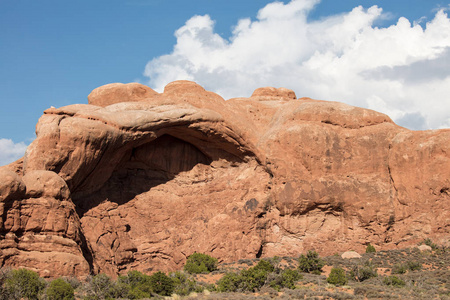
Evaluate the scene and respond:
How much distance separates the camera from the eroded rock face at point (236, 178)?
27.7m

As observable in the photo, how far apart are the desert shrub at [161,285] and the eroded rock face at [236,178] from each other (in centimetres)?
555

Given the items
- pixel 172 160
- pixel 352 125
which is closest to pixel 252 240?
pixel 172 160

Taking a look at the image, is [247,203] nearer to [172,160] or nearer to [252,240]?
[252,240]

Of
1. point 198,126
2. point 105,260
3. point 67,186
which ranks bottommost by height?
point 105,260

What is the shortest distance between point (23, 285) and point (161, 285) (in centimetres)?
499

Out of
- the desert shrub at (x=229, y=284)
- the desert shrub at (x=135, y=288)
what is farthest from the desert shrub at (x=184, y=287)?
the desert shrub at (x=135, y=288)

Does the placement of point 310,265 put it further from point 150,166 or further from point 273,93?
point 273,93

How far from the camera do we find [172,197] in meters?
30.3

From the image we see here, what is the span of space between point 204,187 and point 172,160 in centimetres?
228

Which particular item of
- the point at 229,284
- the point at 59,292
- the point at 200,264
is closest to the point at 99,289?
the point at 59,292

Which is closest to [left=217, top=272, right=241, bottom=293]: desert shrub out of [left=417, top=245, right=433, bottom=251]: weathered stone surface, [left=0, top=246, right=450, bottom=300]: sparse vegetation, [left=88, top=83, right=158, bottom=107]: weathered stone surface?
[left=0, top=246, right=450, bottom=300]: sparse vegetation

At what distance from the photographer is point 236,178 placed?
3053cm

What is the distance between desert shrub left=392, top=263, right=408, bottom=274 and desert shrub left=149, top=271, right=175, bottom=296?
33.0ft

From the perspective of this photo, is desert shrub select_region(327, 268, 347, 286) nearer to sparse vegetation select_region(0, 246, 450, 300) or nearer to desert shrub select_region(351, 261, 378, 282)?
sparse vegetation select_region(0, 246, 450, 300)
